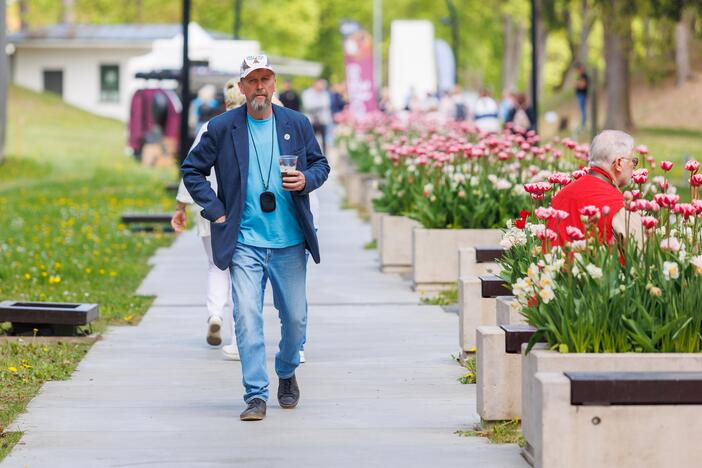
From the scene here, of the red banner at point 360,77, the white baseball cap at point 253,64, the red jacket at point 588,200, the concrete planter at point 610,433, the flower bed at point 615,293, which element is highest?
the red banner at point 360,77

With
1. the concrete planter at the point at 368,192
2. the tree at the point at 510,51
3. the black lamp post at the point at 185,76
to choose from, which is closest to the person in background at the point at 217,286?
the concrete planter at the point at 368,192

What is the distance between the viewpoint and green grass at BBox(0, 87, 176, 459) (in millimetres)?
10500

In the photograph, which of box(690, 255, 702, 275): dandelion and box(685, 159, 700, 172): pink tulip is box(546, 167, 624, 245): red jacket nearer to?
box(685, 159, 700, 172): pink tulip

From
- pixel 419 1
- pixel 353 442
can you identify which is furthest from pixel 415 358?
pixel 419 1

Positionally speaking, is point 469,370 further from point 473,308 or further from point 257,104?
point 257,104

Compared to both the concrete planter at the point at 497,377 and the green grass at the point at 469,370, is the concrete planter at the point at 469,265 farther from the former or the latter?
the concrete planter at the point at 497,377

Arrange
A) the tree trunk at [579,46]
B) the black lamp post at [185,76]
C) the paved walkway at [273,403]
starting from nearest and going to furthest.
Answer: the paved walkway at [273,403] → the black lamp post at [185,76] → the tree trunk at [579,46]

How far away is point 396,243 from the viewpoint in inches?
635

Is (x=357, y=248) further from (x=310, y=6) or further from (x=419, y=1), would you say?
(x=419, y=1)

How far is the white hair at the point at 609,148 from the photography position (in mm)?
7949

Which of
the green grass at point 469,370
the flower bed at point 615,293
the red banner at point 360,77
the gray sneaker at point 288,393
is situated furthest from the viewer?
the red banner at point 360,77

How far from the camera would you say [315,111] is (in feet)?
139

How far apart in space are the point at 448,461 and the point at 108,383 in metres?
2.93

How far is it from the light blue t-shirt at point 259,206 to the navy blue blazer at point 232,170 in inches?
1.6
